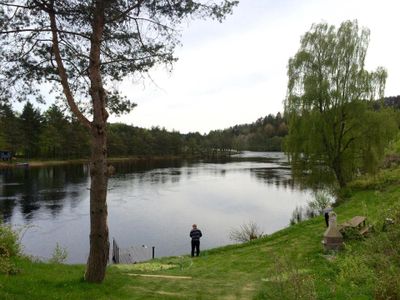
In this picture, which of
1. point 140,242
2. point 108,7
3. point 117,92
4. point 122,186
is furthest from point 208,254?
point 122,186

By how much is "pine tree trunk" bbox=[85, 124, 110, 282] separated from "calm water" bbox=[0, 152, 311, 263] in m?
12.3

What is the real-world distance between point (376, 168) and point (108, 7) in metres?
22.7

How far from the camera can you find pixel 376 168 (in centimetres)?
2620

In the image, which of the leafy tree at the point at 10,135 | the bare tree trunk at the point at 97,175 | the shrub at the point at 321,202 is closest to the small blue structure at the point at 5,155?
the leafy tree at the point at 10,135

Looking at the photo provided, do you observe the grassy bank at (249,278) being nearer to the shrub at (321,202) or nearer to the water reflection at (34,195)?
the shrub at (321,202)

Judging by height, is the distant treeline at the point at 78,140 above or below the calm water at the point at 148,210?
above

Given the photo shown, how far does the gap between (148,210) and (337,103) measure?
18494 mm

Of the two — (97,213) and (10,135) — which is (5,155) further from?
(97,213)

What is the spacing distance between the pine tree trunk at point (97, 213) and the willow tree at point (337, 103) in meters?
19.6

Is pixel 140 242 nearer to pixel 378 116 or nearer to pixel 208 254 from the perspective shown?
pixel 208 254

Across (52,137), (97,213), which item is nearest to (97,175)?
(97,213)

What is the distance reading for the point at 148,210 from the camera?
113 feet

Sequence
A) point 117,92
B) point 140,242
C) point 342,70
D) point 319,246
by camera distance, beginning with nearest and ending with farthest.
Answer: point 117,92, point 319,246, point 140,242, point 342,70

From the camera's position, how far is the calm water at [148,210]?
24672 millimetres
